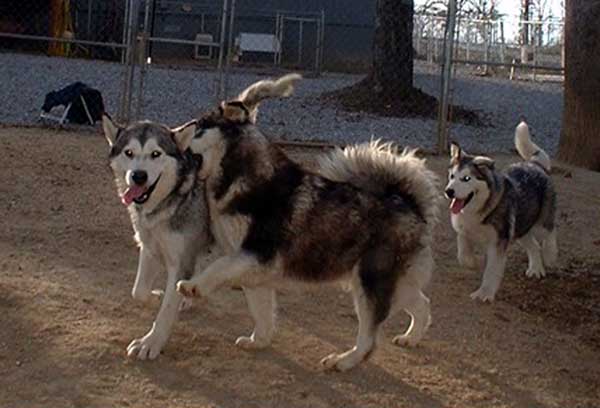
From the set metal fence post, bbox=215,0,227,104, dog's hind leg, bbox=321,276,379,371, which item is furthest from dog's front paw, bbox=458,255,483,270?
metal fence post, bbox=215,0,227,104

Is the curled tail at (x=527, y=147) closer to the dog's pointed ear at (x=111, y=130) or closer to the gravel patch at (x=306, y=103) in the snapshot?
the dog's pointed ear at (x=111, y=130)

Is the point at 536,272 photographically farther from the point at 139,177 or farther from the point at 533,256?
the point at 139,177

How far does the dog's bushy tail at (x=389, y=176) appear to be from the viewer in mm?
5664

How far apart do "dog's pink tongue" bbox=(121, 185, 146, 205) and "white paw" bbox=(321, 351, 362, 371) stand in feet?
4.44

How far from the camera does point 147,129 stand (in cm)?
538

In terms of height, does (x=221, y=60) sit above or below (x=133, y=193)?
above

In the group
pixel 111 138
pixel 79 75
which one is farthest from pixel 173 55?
pixel 111 138

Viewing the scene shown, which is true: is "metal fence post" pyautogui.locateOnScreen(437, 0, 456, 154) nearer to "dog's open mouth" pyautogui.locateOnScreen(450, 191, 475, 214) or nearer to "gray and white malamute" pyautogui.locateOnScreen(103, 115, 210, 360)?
"dog's open mouth" pyautogui.locateOnScreen(450, 191, 475, 214)

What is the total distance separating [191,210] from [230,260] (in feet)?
1.42

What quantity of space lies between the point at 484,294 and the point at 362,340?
7.01 ft

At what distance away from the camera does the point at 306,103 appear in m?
19.7

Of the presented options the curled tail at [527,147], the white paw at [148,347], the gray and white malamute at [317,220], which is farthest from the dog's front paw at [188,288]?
the curled tail at [527,147]

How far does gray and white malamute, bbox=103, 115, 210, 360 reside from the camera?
531cm

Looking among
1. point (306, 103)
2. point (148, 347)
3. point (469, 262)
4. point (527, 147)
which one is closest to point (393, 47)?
point (306, 103)
